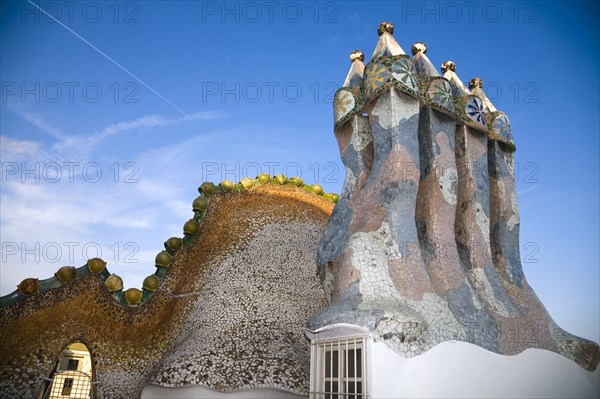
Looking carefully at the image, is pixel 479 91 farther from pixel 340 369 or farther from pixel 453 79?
pixel 340 369

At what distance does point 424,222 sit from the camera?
6906 millimetres

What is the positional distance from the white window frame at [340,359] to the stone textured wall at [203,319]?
107 centimetres

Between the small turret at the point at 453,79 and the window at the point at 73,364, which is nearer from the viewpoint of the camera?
the small turret at the point at 453,79

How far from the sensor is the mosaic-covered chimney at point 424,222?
565 cm

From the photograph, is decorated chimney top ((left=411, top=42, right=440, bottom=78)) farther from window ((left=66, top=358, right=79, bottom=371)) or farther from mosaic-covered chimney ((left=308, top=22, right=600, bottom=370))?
window ((left=66, top=358, right=79, bottom=371))

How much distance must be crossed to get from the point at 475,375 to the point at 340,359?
173 cm

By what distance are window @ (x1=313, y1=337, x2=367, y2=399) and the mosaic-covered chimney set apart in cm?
30

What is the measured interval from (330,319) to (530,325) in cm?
334

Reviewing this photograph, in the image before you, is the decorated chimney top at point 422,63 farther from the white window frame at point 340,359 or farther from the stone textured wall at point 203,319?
the white window frame at point 340,359

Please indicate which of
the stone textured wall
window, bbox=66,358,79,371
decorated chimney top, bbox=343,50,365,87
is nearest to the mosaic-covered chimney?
decorated chimney top, bbox=343,50,365,87

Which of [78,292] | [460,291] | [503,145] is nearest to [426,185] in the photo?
[460,291]

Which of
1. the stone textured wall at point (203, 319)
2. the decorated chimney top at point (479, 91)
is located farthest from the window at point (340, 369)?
the decorated chimney top at point (479, 91)

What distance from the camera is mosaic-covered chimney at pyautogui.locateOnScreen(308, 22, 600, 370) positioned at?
18.5 ft

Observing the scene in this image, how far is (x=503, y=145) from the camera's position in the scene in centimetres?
829
